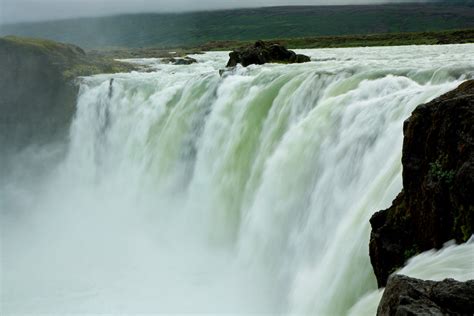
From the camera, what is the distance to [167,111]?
80.2 feet

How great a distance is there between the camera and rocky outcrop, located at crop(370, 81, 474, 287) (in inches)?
291

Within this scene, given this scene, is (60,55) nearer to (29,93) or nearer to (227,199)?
(29,93)

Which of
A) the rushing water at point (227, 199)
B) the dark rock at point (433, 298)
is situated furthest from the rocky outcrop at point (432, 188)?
the dark rock at point (433, 298)

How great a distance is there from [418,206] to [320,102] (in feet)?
26.9

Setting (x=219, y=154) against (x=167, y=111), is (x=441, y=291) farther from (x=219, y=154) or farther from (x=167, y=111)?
(x=167, y=111)

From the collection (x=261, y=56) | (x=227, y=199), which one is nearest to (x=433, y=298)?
(x=227, y=199)

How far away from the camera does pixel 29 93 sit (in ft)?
105

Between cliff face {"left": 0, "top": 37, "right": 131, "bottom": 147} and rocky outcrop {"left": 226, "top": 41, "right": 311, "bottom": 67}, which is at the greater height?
rocky outcrop {"left": 226, "top": 41, "right": 311, "bottom": 67}

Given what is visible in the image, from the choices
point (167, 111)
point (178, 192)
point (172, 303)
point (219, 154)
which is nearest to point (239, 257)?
point (172, 303)

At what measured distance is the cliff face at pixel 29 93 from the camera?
31484mm

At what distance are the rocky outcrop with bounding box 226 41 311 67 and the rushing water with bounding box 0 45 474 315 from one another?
460cm

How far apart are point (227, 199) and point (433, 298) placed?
12.6m

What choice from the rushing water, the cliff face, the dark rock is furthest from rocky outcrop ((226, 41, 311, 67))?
the dark rock

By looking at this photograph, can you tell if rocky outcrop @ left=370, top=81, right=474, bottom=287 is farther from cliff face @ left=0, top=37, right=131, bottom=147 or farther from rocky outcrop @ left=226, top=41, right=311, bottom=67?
cliff face @ left=0, top=37, right=131, bottom=147
